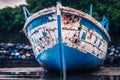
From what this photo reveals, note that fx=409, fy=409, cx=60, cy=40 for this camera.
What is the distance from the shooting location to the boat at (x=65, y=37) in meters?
12.5

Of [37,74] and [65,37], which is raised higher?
[65,37]

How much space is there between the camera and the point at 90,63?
13695mm

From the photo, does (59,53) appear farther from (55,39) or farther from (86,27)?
(86,27)

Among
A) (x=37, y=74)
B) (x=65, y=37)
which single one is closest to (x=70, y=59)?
(x=65, y=37)

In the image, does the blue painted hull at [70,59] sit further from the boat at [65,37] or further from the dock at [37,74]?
the dock at [37,74]

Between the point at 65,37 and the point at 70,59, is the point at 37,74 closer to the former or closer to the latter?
the point at 70,59

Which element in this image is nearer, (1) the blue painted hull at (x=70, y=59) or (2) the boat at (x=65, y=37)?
(2) the boat at (x=65, y=37)

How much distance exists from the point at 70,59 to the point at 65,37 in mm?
764

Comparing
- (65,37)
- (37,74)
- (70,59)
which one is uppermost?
(65,37)

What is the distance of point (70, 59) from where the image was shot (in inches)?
506

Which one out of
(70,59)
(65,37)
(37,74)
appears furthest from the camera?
(37,74)

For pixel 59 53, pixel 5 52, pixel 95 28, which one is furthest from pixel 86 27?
pixel 5 52

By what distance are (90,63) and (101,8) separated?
1213cm

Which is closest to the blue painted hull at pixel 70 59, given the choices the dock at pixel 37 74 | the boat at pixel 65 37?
the boat at pixel 65 37
